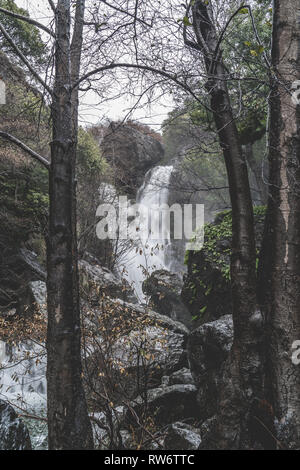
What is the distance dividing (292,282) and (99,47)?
283cm

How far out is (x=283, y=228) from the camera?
2818mm

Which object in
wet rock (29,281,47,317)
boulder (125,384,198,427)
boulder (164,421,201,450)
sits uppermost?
wet rock (29,281,47,317)

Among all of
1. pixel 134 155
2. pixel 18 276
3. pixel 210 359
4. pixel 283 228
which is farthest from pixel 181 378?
pixel 134 155

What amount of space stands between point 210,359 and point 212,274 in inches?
65.1

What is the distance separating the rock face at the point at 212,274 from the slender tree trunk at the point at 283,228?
2.41 m

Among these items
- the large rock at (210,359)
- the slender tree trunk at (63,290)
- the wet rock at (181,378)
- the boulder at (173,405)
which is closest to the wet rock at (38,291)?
the wet rock at (181,378)

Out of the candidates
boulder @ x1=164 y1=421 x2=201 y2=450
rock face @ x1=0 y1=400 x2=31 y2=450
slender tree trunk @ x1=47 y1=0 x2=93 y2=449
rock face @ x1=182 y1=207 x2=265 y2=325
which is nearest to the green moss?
rock face @ x1=182 y1=207 x2=265 y2=325

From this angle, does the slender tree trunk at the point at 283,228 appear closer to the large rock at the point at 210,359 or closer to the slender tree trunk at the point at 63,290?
the large rock at the point at 210,359

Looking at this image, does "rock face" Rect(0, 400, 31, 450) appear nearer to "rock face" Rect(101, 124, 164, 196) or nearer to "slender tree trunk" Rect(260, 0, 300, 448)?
"slender tree trunk" Rect(260, 0, 300, 448)

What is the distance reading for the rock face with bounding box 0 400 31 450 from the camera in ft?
9.48

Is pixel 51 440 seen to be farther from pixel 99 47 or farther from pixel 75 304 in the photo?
pixel 99 47

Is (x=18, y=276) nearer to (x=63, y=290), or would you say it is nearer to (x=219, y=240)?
(x=219, y=240)

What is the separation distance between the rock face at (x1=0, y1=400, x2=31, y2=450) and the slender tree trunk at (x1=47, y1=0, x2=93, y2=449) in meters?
0.73

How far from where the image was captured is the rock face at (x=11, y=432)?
2.89 metres
